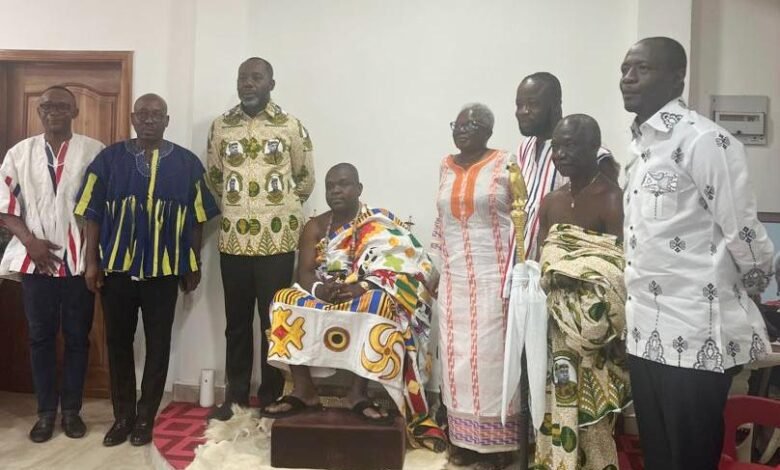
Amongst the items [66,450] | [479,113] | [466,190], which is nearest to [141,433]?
[66,450]

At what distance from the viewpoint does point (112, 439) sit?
3.25 metres

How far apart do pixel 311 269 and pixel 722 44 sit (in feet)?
8.36

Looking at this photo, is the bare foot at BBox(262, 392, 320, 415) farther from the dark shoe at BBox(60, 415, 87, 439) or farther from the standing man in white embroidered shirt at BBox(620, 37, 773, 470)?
the standing man in white embroidered shirt at BBox(620, 37, 773, 470)

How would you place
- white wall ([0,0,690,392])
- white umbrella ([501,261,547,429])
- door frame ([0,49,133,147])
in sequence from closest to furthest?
white umbrella ([501,261,547,429]), white wall ([0,0,690,392]), door frame ([0,49,133,147])

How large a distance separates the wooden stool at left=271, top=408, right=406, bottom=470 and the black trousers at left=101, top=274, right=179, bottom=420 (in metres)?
0.92

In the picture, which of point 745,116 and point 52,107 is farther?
point 745,116

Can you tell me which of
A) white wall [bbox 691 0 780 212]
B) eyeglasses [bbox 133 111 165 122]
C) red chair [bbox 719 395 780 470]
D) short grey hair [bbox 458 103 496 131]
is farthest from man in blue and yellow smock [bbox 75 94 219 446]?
white wall [bbox 691 0 780 212]

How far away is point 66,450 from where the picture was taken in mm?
3207

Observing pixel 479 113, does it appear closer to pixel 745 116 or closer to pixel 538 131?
pixel 538 131

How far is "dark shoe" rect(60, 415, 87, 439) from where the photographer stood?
10.9 ft

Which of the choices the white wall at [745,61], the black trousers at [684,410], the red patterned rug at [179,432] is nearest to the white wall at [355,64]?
the red patterned rug at [179,432]

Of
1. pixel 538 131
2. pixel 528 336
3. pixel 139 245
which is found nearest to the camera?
pixel 528 336

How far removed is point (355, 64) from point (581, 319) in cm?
230

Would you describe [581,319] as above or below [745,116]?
below
